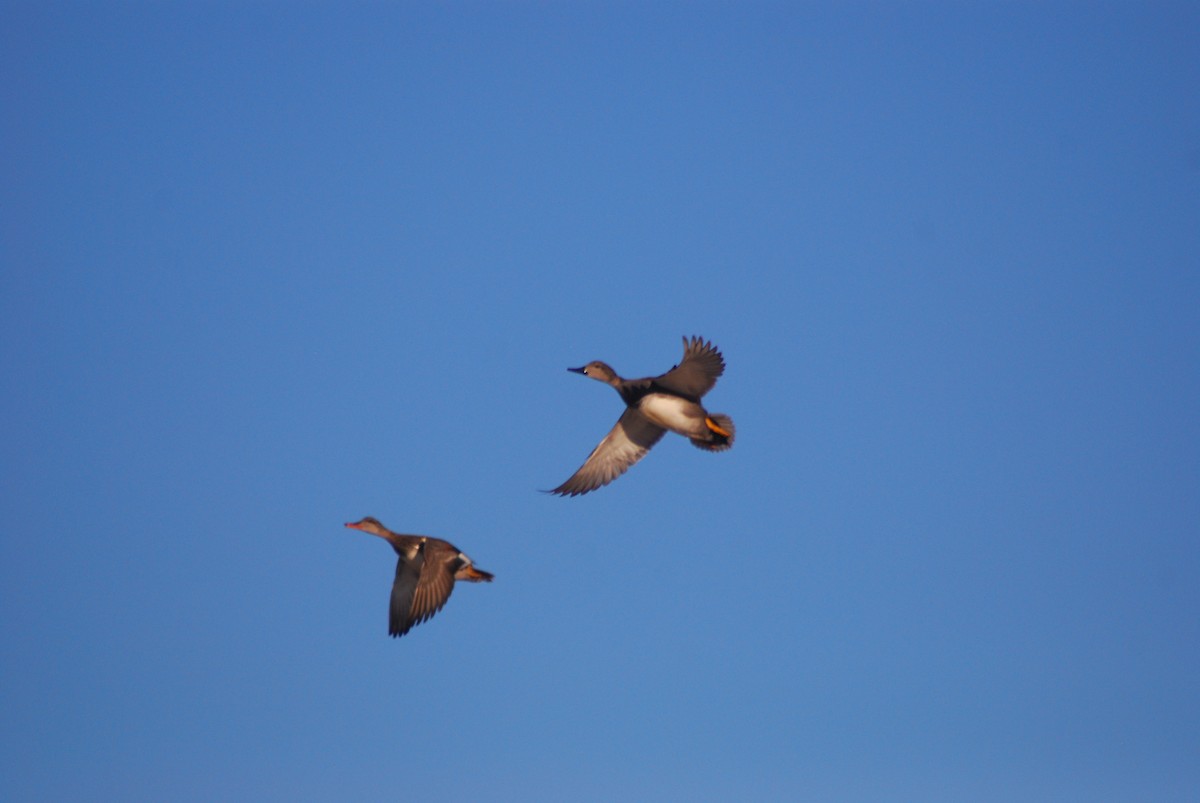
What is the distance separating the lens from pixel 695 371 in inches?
957

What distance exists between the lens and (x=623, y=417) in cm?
2519

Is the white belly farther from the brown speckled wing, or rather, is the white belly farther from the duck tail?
the brown speckled wing

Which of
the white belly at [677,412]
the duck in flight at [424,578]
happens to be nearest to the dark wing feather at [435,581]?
the duck in flight at [424,578]

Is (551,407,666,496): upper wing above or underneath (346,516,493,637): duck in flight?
above

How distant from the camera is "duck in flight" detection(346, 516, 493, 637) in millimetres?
22922

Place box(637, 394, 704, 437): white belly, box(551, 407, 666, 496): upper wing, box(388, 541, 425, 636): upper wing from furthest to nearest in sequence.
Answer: box(551, 407, 666, 496): upper wing < box(637, 394, 704, 437): white belly < box(388, 541, 425, 636): upper wing

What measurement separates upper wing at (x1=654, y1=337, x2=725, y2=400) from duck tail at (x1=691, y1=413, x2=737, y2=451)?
474mm

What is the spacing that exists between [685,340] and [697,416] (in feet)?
3.71

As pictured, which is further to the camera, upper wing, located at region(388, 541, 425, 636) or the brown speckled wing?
upper wing, located at region(388, 541, 425, 636)

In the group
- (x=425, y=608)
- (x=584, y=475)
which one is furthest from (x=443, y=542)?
(x=584, y=475)

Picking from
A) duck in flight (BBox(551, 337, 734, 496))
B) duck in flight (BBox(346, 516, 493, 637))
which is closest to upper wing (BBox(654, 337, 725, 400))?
duck in flight (BBox(551, 337, 734, 496))

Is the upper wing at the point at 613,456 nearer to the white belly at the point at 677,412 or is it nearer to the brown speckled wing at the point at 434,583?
the white belly at the point at 677,412

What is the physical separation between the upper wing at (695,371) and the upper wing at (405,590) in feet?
14.0

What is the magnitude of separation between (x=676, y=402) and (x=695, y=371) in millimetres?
532
